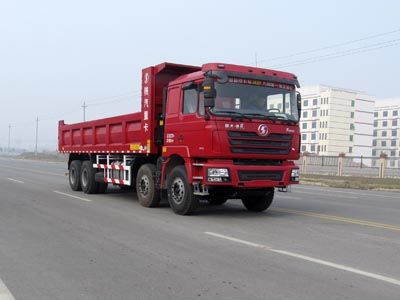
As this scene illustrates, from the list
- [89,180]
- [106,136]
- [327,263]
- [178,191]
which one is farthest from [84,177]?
[327,263]

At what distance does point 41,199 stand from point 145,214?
454 cm

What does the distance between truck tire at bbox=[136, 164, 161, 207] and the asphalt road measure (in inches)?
12.4

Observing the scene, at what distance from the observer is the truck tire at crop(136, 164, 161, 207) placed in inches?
491

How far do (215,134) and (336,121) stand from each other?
338ft

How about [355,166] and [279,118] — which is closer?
[279,118]

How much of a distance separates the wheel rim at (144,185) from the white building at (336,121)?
97023mm

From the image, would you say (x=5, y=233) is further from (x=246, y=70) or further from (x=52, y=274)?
(x=246, y=70)

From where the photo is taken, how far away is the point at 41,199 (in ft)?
47.4

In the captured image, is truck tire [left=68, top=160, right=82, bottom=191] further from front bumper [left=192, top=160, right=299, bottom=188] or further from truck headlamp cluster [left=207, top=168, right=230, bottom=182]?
truck headlamp cluster [left=207, top=168, right=230, bottom=182]

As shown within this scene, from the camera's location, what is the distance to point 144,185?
1295 centimetres

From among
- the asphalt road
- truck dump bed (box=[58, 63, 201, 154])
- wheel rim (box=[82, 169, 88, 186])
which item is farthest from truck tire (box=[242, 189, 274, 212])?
wheel rim (box=[82, 169, 88, 186])

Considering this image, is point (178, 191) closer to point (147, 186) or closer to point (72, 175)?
point (147, 186)

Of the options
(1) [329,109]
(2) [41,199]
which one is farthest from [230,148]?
(1) [329,109]

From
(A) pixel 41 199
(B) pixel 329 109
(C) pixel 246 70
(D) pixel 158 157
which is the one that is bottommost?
(A) pixel 41 199
